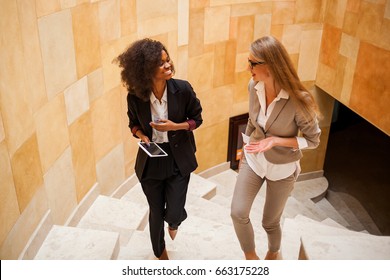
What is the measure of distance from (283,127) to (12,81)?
4.79ft

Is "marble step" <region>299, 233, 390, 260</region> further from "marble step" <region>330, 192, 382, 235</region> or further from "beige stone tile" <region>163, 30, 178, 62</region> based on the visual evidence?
"marble step" <region>330, 192, 382, 235</region>

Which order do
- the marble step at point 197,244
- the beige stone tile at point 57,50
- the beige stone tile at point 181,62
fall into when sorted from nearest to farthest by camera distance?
the beige stone tile at point 57,50 < the marble step at point 197,244 < the beige stone tile at point 181,62

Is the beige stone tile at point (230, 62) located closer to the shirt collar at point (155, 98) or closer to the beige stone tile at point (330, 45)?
the beige stone tile at point (330, 45)

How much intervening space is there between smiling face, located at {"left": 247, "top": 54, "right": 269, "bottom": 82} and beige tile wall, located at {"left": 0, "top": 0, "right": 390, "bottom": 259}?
49.5 inches

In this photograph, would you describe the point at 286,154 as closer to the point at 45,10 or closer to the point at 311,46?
the point at 45,10

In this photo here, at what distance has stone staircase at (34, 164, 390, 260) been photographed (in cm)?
208

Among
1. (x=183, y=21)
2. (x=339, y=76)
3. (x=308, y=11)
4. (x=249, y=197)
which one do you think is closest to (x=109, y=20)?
(x=183, y=21)

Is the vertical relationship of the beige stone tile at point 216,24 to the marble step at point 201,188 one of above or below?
above

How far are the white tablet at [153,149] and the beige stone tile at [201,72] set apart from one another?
256cm

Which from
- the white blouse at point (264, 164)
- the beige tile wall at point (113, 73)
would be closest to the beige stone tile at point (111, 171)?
the beige tile wall at point (113, 73)

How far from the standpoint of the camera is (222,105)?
5.42 m

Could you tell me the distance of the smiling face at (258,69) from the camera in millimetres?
2101

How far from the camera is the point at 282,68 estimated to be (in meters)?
2.07

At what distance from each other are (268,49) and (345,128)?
23.7 ft
